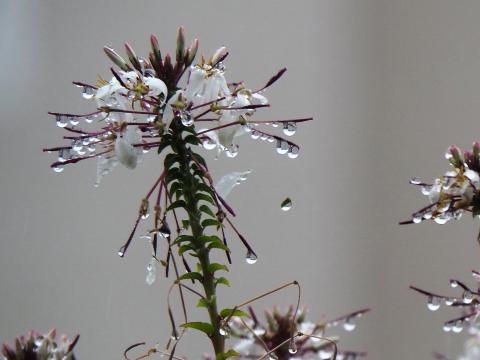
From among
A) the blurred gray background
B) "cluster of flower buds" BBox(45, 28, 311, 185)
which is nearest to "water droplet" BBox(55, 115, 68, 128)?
"cluster of flower buds" BBox(45, 28, 311, 185)

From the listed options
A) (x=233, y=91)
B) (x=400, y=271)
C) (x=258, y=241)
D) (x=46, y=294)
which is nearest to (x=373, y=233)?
(x=400, y=271)

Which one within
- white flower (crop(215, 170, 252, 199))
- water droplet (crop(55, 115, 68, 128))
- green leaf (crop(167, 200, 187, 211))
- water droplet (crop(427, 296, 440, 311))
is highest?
water droplet (crop(55, 115, 68, 128))

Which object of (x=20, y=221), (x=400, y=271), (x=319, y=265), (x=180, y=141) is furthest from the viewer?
(x=400, y=271)

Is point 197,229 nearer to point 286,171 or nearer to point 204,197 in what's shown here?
point 204,197

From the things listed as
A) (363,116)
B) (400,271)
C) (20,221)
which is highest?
(363,116)

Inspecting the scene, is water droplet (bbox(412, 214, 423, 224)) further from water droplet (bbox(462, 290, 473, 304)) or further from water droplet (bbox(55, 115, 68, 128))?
water droplet (bbox(55, 115, 68, 128))

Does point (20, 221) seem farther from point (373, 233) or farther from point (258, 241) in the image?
point (373, 233)
